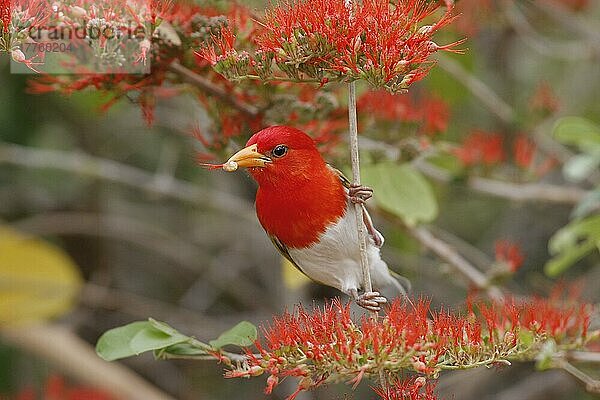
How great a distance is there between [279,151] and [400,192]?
44 centimetres

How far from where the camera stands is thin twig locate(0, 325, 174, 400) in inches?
77.2

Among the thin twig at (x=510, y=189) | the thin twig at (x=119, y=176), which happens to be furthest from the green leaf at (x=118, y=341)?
the thin twig at (x=119, y=176)

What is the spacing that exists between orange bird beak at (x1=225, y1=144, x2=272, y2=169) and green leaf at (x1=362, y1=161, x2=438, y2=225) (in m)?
0.39

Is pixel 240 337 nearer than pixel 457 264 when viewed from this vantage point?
Yes

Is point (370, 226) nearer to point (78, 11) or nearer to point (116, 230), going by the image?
point (78, 11)

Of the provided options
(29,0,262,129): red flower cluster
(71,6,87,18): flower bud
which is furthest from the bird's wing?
(71,6,87,18): flower bud

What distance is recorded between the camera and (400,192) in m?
1.35

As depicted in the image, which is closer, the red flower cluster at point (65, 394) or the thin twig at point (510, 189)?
the thin twig at point (510, 189)

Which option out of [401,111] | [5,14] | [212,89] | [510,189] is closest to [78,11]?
[5,14]

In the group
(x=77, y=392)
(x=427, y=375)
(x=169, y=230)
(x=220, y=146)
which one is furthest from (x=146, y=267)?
Answer: (x=427, y=375)

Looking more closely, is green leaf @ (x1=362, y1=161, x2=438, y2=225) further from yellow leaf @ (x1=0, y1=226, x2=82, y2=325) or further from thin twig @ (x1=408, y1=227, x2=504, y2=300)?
yellow leaf @ (x1=0, y1=226, x2=82, y2=325)

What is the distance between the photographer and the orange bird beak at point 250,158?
919 mm

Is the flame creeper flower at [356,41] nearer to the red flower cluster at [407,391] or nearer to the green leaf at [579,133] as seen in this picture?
the red flower cluster at [407,391]

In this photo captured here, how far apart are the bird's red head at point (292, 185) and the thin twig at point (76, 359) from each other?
1019mm
